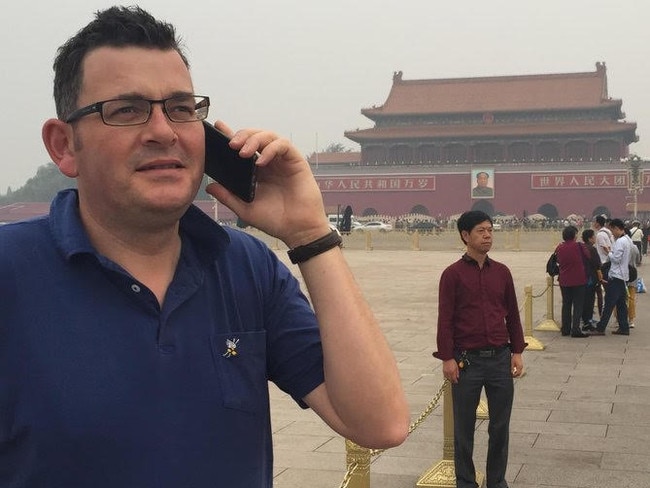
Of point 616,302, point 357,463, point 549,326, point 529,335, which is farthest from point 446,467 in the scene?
point 549,326

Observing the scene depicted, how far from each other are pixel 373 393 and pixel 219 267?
299mm

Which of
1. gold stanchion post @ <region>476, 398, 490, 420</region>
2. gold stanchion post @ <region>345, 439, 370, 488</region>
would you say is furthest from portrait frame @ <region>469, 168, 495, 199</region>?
gold stanchion post @ <region>345, 439, 370, 488</region>

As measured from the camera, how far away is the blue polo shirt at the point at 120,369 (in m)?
1.11

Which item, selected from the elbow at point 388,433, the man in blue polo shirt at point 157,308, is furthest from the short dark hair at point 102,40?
the elbow at point 388,433

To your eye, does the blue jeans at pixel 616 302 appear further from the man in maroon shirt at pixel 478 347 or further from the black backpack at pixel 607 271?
the man in maroon shirt at pixel 478 347

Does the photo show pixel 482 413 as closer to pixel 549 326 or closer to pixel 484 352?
pixel 484 352

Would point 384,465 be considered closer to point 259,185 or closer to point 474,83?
point 259,185

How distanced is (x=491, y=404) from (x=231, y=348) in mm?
2762

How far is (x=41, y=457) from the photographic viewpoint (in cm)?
110

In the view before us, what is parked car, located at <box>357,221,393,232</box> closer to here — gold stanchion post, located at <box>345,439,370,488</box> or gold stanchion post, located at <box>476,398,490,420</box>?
gold stanchion post, located at <box>476,398,490,420</box>

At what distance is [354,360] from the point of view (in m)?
1.27

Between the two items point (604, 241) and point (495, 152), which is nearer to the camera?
point (604, 241)

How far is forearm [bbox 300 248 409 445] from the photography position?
127 centimetres

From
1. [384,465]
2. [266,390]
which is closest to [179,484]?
[266,390]
